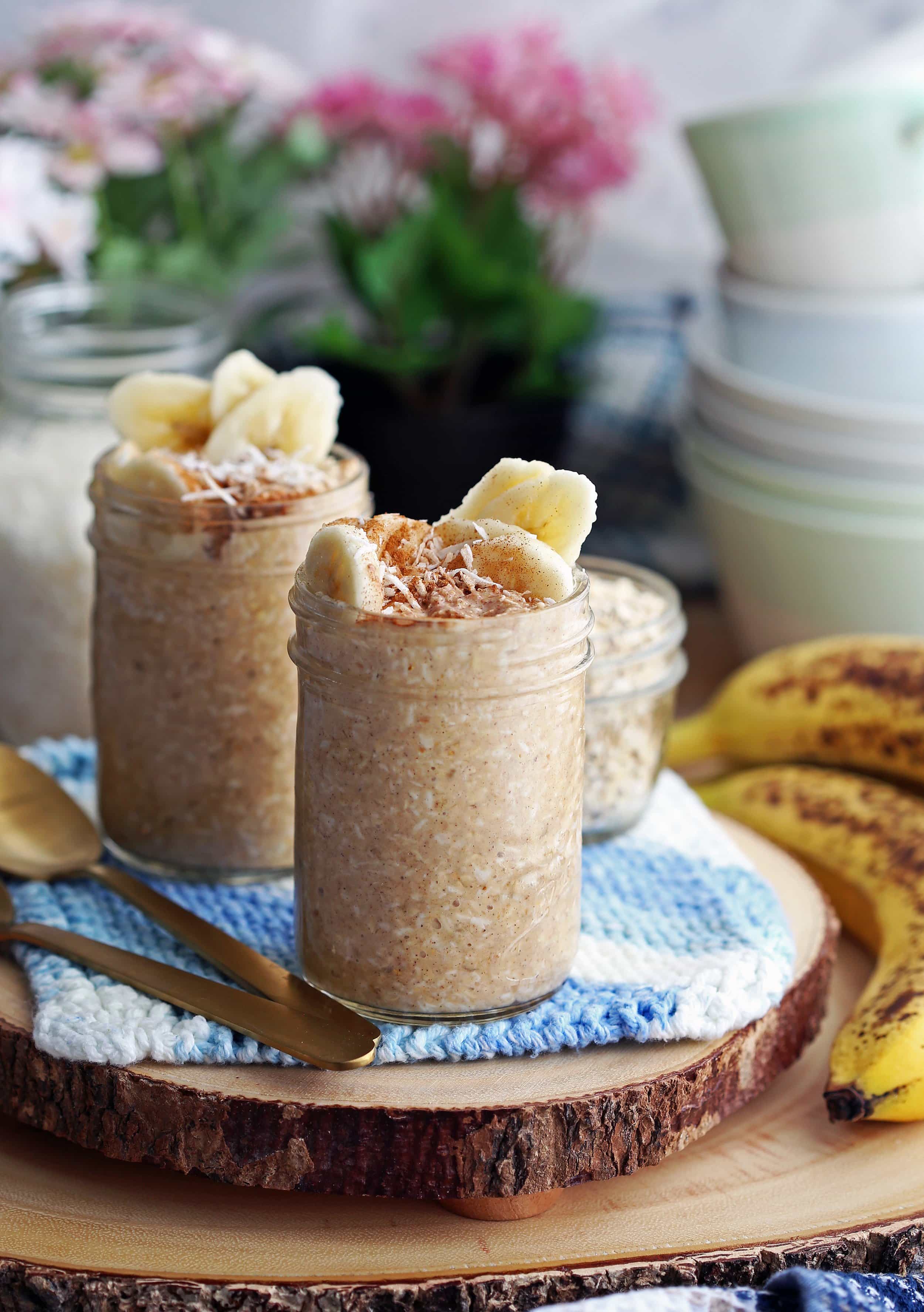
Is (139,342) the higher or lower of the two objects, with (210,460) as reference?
lower

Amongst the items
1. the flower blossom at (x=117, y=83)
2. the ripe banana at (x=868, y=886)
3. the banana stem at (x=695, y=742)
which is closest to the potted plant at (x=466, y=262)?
the flower blossom at (x=117, y=83)

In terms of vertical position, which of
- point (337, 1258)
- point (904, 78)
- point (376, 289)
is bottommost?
point (337, 1258)

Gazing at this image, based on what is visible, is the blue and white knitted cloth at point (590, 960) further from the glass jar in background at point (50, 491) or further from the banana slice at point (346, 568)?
the glass jar in background at point (50, 491)

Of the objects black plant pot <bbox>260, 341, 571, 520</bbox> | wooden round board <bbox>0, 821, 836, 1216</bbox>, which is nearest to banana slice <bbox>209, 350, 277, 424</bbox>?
wooden round board <bbox>0, 821, 836, 1216</bbox>

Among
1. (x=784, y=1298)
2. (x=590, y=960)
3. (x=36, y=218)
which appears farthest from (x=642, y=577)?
(x=36, y=218)

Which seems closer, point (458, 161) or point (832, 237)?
point (832, 237)

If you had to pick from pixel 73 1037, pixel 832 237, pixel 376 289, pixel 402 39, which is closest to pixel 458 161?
pixel 376 289

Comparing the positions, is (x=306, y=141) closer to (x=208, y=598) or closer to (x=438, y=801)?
(x=208, y=598)

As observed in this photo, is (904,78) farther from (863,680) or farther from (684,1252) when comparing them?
(684,1252)
